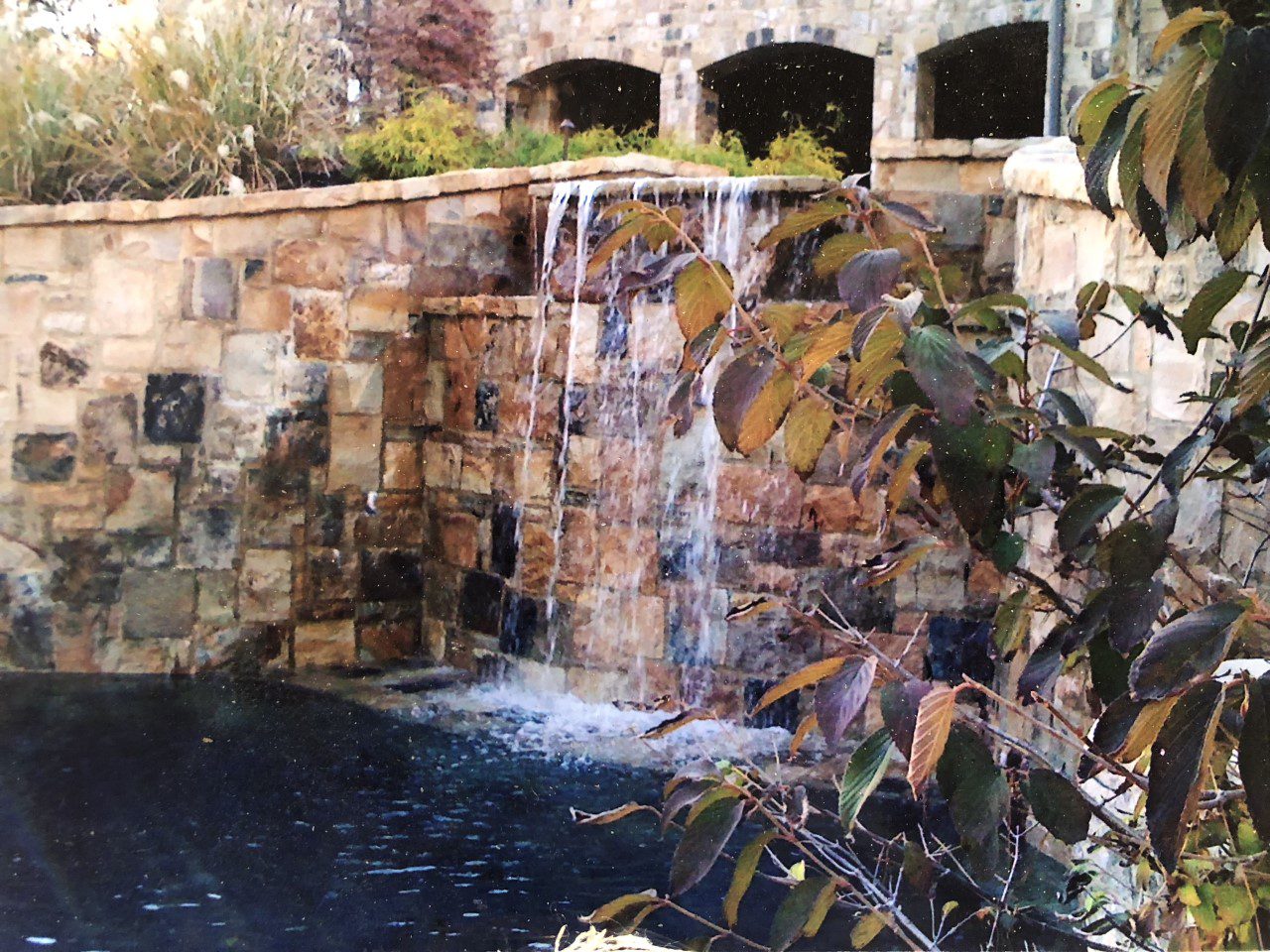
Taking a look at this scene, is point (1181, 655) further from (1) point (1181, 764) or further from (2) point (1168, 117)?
(2) point (1168, 117)

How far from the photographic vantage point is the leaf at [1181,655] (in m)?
0.99

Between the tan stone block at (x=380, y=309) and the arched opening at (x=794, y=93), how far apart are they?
305 inches

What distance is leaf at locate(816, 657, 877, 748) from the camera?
1.13 metres

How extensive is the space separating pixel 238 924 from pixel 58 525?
2.37 m

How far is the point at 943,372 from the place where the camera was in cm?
117

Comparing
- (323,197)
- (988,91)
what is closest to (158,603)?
(323,197)

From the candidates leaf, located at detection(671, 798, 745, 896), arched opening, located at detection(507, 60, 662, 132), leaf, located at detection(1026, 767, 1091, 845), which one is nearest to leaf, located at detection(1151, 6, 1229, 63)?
leaf, located at detection(1026, 767, 1091, 845)

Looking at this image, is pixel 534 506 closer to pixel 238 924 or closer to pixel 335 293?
pixel 335 293

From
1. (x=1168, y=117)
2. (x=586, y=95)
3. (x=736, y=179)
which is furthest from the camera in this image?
(x=586, y=95)

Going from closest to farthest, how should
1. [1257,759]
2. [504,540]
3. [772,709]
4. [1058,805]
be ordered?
1. [1257,759]
2. [1058,805]
3. [772,709]
4. [504,540]

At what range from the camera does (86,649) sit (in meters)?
4.61

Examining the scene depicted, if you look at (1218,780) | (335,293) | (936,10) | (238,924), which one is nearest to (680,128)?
(936,10)

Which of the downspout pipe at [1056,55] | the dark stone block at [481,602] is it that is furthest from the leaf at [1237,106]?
the downspout pipe at [1056,55]

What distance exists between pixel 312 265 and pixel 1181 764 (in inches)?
170
